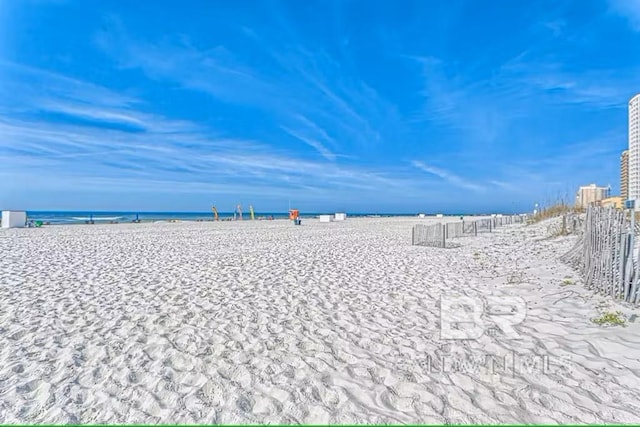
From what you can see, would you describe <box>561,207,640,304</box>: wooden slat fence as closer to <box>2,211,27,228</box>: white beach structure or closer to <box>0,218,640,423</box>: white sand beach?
<box>0,218,640,423</box>: white sand beach

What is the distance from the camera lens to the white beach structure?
2280cm

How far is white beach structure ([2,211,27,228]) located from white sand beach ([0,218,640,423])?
20934 mm

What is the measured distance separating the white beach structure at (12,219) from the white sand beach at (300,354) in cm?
2093

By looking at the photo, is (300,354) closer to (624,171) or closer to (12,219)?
(12,219)

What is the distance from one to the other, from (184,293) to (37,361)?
103 inches

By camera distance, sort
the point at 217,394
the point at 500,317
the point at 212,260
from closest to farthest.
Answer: the point at 217,394
the point at 500,317
the point at 212,260

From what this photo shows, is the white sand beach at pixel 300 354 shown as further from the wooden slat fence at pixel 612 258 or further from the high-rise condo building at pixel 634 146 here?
the high-rise condo building at pixel 634 146

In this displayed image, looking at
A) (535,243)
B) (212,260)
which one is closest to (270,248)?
(212,260)

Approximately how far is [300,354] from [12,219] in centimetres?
2762

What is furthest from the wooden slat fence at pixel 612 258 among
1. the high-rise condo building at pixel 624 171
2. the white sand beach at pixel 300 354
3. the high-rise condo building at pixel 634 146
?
the high-rise condo building at pixel 624 171

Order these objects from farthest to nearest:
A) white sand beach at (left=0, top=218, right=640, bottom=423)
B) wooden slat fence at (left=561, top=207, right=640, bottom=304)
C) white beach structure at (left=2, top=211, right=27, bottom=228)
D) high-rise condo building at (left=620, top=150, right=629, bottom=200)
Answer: high-rise condo building at (left=620, top=150, right=629, bottom=200)
white beach structure at (left=2, top=211, right=27, bottom=228)
wooden slat fence at (left=561, top=207, right=640, bottom=304)
white sand beach at (left=0, top=218, right=640, bottom=423)

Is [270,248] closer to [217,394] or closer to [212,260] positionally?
[212,260]

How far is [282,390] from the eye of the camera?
9.50 feet

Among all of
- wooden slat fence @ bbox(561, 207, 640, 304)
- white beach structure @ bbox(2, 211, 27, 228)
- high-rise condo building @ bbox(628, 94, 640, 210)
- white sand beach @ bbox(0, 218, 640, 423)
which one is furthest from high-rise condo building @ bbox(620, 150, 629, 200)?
white beach structure @ bbox(2, 211, 27, 228)
